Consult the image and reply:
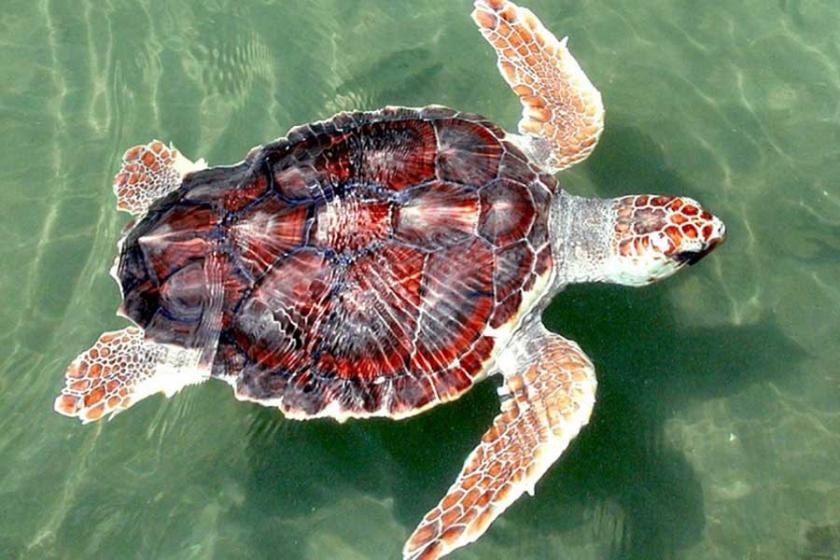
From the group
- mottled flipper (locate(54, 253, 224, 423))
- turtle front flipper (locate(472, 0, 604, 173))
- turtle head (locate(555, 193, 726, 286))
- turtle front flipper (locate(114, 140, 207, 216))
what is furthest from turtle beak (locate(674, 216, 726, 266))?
turtle front flipper (locate(114, 140, 207, 216))

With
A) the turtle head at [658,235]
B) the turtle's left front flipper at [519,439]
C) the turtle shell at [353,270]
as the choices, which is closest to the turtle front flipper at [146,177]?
the turtle shell at [353,270]

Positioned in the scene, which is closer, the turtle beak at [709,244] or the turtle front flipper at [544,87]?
the turtle beak at [709,244]

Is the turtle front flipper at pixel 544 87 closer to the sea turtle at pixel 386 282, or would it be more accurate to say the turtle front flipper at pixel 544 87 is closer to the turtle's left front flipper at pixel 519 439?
the sea turtle at pixel 386 282

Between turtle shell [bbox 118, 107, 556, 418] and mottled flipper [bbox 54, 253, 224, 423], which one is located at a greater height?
turtle shell [bbox 118, 107, 556, 418]

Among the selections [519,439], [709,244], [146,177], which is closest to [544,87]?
[709,244]

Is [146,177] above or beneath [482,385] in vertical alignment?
above

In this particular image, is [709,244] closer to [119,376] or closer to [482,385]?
[482,385]

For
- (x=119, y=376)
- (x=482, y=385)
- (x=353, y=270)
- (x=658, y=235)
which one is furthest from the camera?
(x=482, y=385)

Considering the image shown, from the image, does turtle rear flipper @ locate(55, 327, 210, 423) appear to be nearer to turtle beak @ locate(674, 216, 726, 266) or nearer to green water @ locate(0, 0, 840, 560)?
green water @ locate(0, 0, 840, 560)
